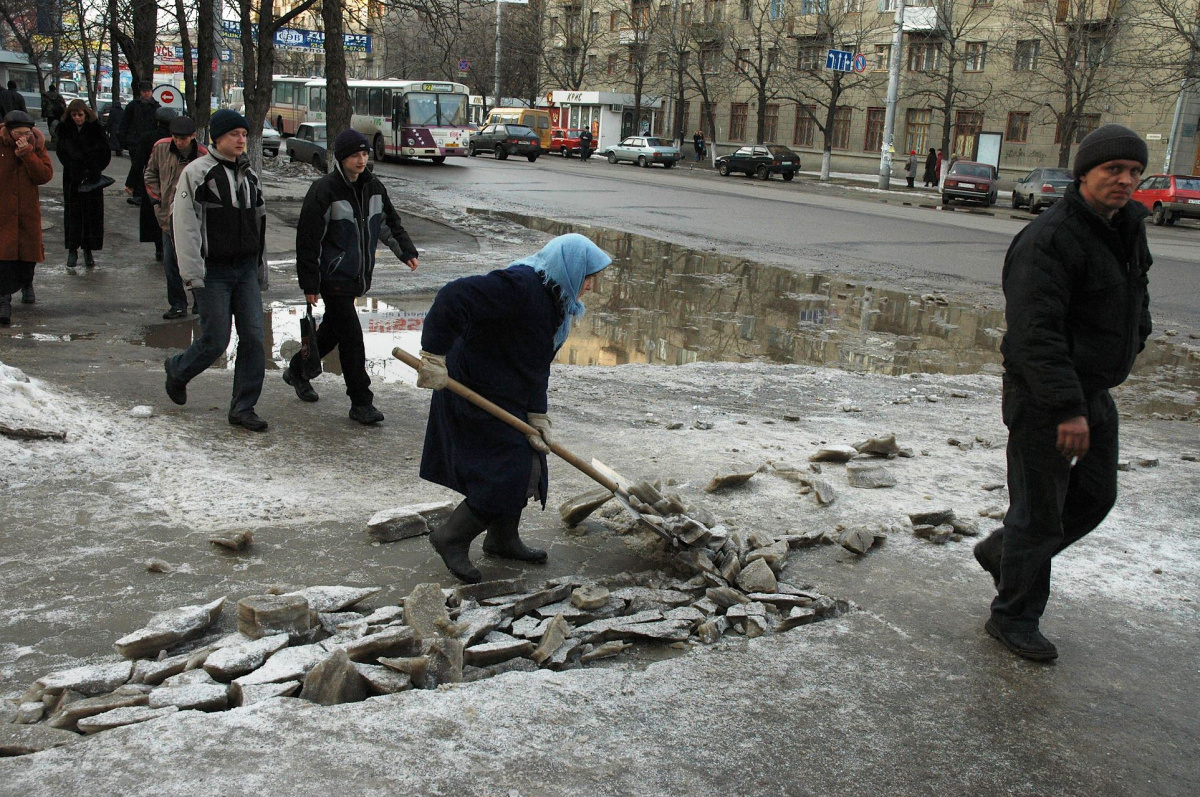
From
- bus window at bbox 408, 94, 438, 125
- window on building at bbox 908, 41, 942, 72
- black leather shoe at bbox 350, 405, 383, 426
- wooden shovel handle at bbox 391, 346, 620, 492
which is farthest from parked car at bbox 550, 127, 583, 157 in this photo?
wooden shovel handle at bbox 391, 346, 620, 492

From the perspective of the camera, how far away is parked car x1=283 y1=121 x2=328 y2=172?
30.3 m

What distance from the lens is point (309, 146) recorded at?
32188 mm

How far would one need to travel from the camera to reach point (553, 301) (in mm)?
3918

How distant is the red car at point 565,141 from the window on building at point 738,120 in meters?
11.8

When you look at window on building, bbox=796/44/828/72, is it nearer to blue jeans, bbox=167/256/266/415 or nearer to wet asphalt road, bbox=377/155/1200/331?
wet asphalt road, bbox=377/155/1200/331

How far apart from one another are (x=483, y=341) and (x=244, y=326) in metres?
2.47

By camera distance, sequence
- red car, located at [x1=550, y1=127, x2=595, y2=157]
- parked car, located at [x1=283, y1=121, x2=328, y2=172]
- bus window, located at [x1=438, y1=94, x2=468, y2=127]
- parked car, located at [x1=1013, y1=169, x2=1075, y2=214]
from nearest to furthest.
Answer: parked car, located at [x1=1013, y1=169, x2=1075, y2=214], parked car, located at [x1=283, y1=121, x2=328, y2=172], bus window, located at [x1=438, y1=94, x2=468, y2=127], red car, located at [x1=550, y1=127, x2=595, y2=157]

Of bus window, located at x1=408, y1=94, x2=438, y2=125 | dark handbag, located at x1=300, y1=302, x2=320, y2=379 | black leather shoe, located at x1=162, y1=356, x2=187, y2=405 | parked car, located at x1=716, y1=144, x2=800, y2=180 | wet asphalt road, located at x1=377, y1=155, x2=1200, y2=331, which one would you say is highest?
bus window, located at x1=408, y1=94, x2=438, y2=125

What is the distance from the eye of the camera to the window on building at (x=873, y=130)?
166 ft

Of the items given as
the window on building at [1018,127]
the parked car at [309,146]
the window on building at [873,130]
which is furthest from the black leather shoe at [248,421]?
the window on building at [873,130]

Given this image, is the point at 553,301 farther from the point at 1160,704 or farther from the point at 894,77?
the point at 894,77

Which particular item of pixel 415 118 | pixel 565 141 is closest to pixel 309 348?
pixel 415 118

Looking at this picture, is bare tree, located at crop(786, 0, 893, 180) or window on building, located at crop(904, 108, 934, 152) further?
bare tree, located at crop(786, 0, 893, 180)

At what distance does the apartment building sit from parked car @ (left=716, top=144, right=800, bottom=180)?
3.68 m
